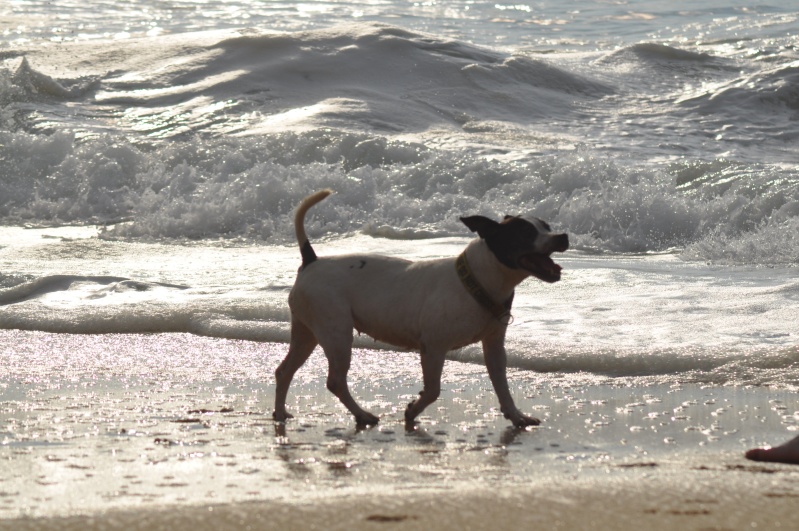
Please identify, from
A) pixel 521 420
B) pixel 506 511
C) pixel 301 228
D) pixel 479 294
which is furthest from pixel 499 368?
pixel 506 511

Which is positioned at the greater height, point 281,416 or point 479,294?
point 479,294

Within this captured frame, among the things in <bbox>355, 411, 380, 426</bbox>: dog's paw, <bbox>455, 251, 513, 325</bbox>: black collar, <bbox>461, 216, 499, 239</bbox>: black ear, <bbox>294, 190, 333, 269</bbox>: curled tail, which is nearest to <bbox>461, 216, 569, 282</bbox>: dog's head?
<bbox>461, 216, 499, 239</bbox>: black ear

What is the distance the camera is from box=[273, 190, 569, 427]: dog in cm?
478

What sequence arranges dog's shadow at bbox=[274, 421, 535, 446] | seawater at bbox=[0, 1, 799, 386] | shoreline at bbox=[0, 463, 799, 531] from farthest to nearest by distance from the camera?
seawater at bbox=[0, 1, 799, 386] → dog's shadow at bbox=[274, 421, 535, 446] → shoreline at bbox=[0, 463, 799, 531]

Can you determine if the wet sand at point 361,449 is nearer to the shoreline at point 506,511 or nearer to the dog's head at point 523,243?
the shoreline at point 506,511

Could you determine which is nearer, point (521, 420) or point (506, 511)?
point (506, 511)

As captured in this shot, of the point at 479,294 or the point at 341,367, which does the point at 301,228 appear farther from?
the point at 479,294

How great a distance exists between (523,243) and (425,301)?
49 cm

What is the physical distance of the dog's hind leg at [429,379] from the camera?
4809 millimetres

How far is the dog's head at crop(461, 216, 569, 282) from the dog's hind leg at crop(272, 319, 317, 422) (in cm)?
98

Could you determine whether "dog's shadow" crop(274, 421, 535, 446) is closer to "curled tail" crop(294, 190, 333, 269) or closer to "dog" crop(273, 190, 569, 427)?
"dog" crop(273, 190, 569, 427)

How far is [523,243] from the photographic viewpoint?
4.74m

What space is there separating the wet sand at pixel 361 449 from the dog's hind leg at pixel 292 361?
0.39ft

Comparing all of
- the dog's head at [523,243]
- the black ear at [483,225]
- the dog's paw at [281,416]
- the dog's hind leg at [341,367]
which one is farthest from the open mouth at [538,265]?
the dog's paw at [281,416]
